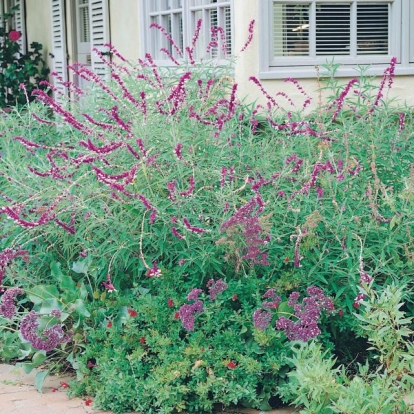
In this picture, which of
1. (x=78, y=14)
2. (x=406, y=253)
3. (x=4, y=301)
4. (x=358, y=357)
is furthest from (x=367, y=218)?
(x=78, y=14)

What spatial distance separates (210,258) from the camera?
175 inches

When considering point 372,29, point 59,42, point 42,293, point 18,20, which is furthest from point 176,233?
point 18,20

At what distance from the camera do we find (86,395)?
439cm

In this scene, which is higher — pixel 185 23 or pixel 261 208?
pixel 185 23

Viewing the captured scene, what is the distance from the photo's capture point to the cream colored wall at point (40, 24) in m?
11.8

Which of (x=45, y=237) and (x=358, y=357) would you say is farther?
(x=45, y=237)

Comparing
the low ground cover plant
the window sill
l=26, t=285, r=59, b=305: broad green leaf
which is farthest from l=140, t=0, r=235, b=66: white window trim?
l=26, t=285, r=59, b=305: broad green leaf

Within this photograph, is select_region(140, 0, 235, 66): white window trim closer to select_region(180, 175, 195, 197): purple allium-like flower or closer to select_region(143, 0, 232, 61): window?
select_region(143, 0, 232, 61): window

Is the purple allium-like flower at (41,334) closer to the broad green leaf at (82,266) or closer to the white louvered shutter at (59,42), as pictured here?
the broad green leaf at (82,266)

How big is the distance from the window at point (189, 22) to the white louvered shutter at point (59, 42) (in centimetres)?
269

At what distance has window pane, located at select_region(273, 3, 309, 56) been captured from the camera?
6.61 meters

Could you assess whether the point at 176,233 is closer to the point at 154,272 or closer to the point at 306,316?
the point at 154,272

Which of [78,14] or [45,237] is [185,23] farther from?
[78,14]

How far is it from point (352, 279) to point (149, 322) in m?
1.04
